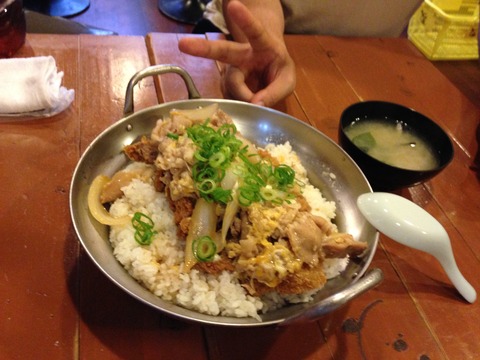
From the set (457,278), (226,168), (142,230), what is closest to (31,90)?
(142,230)

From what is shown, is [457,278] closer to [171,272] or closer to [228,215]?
[228,215]

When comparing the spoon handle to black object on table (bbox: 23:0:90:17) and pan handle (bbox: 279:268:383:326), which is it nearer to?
pan handle (bbox: 279:268:383:326)

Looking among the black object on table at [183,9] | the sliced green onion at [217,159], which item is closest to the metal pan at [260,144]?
the sliced green onion at [217,159]

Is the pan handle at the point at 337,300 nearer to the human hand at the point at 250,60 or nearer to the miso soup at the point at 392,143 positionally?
the miso soup at the point at 392,143

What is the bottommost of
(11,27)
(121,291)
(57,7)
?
(57,7)

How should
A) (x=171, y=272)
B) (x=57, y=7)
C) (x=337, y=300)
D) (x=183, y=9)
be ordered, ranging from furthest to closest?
(x=183, y=9) < (x=57, y=7) < (x=171, y=272) < (x=337, y=300)

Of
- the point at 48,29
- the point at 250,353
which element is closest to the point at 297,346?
the point at 250,353
